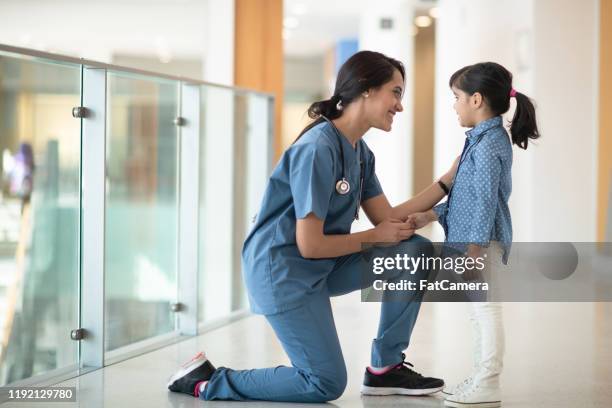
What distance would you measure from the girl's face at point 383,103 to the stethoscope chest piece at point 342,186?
19 centimetres

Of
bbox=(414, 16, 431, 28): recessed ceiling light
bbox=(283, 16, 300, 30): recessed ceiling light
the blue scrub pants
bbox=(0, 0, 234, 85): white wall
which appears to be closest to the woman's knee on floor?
the blue scrub pants

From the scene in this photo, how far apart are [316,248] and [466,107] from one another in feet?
1.93

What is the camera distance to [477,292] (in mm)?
2311

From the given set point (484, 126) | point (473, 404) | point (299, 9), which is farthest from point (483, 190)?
point (299, 9)

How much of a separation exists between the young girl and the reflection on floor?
16 cm

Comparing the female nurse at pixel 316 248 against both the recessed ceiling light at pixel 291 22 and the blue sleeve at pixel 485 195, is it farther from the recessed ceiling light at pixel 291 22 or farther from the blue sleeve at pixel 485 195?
A: the recessed ceiling light at pixel 291 22

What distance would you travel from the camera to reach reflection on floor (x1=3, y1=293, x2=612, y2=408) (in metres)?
Answer: 2.48

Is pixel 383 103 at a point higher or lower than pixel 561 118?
lower

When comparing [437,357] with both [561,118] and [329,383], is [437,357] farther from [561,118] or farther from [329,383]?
[561,118]

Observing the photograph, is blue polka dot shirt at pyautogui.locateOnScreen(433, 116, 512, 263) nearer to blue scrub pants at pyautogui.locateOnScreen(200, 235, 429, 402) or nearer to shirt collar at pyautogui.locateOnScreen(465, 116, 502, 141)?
shirt collar at pyautogui.locateOnScreen(465, 116, 502, 141)

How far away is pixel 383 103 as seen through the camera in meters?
2.38

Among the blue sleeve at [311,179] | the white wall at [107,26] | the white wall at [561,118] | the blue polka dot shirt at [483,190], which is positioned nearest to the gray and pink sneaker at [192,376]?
the blue sleeve at [311,179]

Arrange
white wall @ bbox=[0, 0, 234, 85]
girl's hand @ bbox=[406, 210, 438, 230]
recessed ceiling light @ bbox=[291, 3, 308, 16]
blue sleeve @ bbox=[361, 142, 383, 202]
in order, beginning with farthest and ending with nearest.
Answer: recessed ceiling light @ bbox=[291, 3, 308, 16] → white wall @ bbox=[0, 0, 234, 85] → blue sleeve @ bbox=[361, 142, 383, 202] → girl's hand @ bbox=[406, 210, 438, 230]

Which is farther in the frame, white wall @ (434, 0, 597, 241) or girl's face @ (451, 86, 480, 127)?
white wall @ (434, 0, 597, 241)
